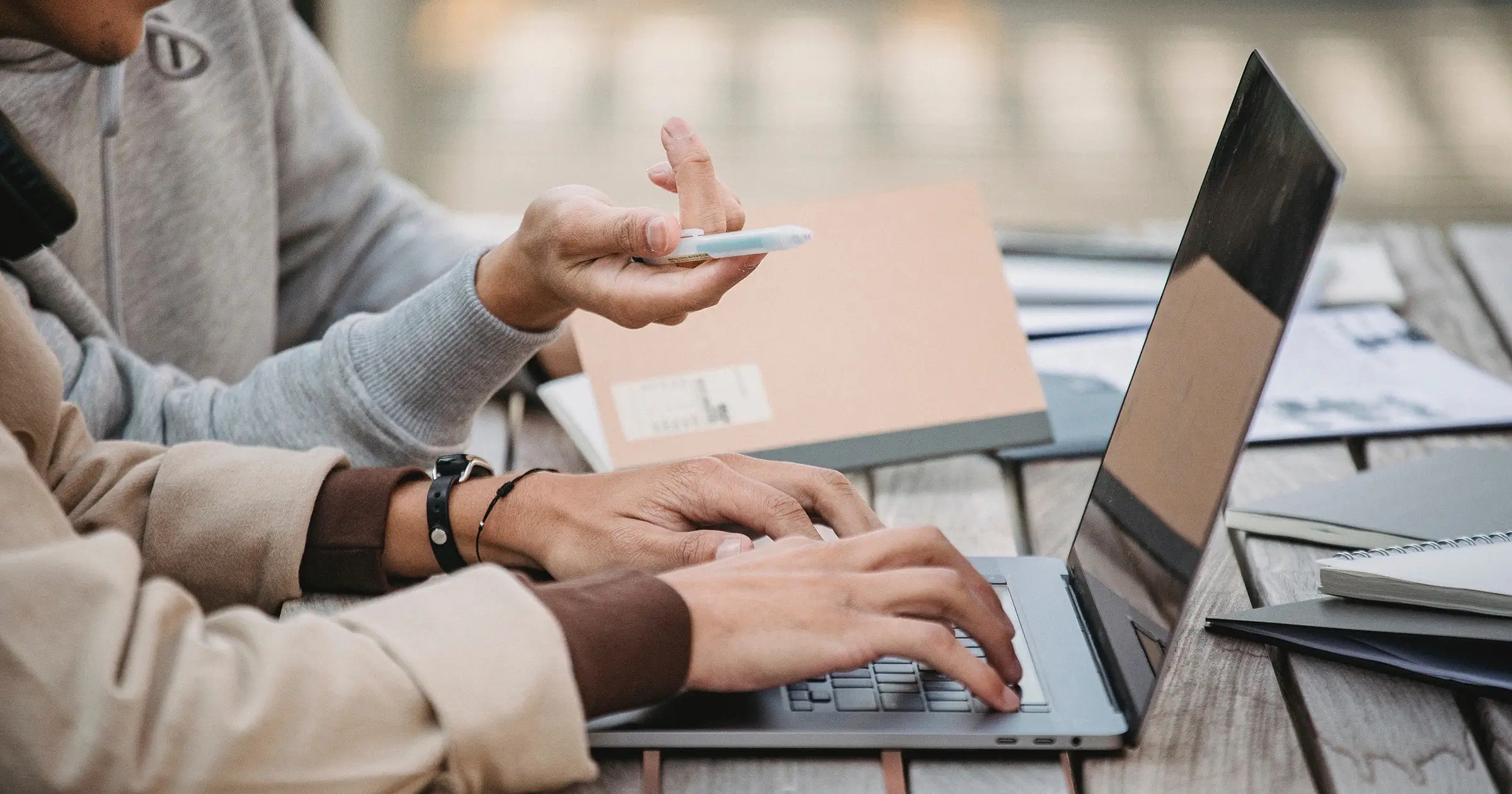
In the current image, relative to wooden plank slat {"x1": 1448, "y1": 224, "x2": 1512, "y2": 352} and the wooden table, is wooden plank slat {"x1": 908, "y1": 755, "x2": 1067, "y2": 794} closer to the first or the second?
the wooden table

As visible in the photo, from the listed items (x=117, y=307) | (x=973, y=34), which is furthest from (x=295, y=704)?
(x=973, y=34)

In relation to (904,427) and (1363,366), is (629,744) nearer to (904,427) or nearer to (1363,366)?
(904,427)

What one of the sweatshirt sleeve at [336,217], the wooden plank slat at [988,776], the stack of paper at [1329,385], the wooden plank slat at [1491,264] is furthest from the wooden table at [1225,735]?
the sweatshirt sleeve at [336,217]

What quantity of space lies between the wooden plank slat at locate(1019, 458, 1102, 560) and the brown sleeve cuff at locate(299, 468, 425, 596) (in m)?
0.49

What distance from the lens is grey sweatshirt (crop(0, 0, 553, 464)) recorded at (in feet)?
3.56

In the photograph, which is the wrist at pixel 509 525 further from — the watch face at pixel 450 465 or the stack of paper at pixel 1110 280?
the stack of paper at pixel 1110 280

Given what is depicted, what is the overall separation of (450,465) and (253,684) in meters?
0.37

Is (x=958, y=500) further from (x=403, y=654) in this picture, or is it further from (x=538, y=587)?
(x=403, y=654)

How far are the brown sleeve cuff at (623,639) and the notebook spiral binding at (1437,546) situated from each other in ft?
1.49

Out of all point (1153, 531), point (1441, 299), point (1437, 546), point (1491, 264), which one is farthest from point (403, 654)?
point (1491, 264)

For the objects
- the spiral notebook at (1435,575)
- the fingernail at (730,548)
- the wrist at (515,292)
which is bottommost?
the fingernail at (730,548)

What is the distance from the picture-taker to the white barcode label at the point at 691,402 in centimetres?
114

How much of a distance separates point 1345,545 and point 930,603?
41 centimetres

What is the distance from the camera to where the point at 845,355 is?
1179 mm
